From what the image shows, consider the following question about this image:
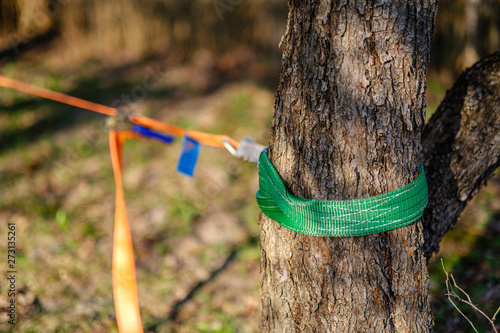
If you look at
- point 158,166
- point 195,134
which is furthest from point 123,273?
point 158,166

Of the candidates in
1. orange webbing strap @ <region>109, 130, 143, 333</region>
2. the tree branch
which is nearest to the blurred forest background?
orange webbing strap @ <region>109, 130, 143, 333</region>

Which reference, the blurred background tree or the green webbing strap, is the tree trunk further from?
the blurred background tree

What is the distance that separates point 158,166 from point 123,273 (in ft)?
9.15

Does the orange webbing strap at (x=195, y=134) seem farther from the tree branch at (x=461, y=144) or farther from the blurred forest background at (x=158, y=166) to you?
the blurred forest background at (x=158, y=166)

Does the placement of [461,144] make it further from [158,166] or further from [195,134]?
[158,166]

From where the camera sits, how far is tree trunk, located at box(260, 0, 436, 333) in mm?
1355

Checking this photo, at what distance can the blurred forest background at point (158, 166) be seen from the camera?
3.09 m

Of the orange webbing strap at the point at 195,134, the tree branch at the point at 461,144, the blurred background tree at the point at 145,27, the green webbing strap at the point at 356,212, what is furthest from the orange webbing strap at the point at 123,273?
the blurred background tree at the point at 145,27

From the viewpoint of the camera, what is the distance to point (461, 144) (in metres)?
1.76

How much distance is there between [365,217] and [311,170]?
0.26m

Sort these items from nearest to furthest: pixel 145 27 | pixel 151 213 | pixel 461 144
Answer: pixel 461 144, pixel 151 213, pixel 145 27

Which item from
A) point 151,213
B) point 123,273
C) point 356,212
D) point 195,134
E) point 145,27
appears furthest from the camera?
point 145,27

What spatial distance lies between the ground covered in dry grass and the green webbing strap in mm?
1542

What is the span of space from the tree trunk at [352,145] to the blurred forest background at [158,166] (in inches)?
54.8
